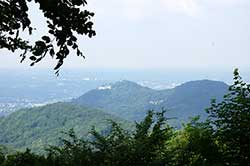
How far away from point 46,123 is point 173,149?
167359mm

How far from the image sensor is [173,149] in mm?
11500

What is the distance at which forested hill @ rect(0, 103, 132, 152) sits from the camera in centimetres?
15104

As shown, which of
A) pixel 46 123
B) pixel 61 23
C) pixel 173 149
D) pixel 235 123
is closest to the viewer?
pixel 61 23

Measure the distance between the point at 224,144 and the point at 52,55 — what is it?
26.6 ft

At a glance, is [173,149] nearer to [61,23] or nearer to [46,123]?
[61,23]

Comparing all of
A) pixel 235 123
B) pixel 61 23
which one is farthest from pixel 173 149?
pixel 61 23

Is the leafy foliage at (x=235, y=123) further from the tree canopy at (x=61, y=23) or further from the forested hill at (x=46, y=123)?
the forested hill at (x=46, y=123)

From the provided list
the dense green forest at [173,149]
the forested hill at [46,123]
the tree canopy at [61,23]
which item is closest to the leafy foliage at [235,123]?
the dense green forest at [173,149]

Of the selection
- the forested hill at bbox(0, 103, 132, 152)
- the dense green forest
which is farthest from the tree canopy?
the forested hill at bbox(0, 103, 132, 152)

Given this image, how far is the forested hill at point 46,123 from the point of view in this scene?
15104cm

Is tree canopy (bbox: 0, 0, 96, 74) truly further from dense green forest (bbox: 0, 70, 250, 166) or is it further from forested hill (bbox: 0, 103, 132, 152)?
forested hill (bbox: 0, 103, 132, 152)

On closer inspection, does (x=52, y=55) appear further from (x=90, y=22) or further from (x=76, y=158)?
(x=76, y=158)

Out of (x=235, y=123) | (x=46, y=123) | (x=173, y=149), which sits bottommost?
(x=46, y=123)

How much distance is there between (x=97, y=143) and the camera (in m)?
11.8
